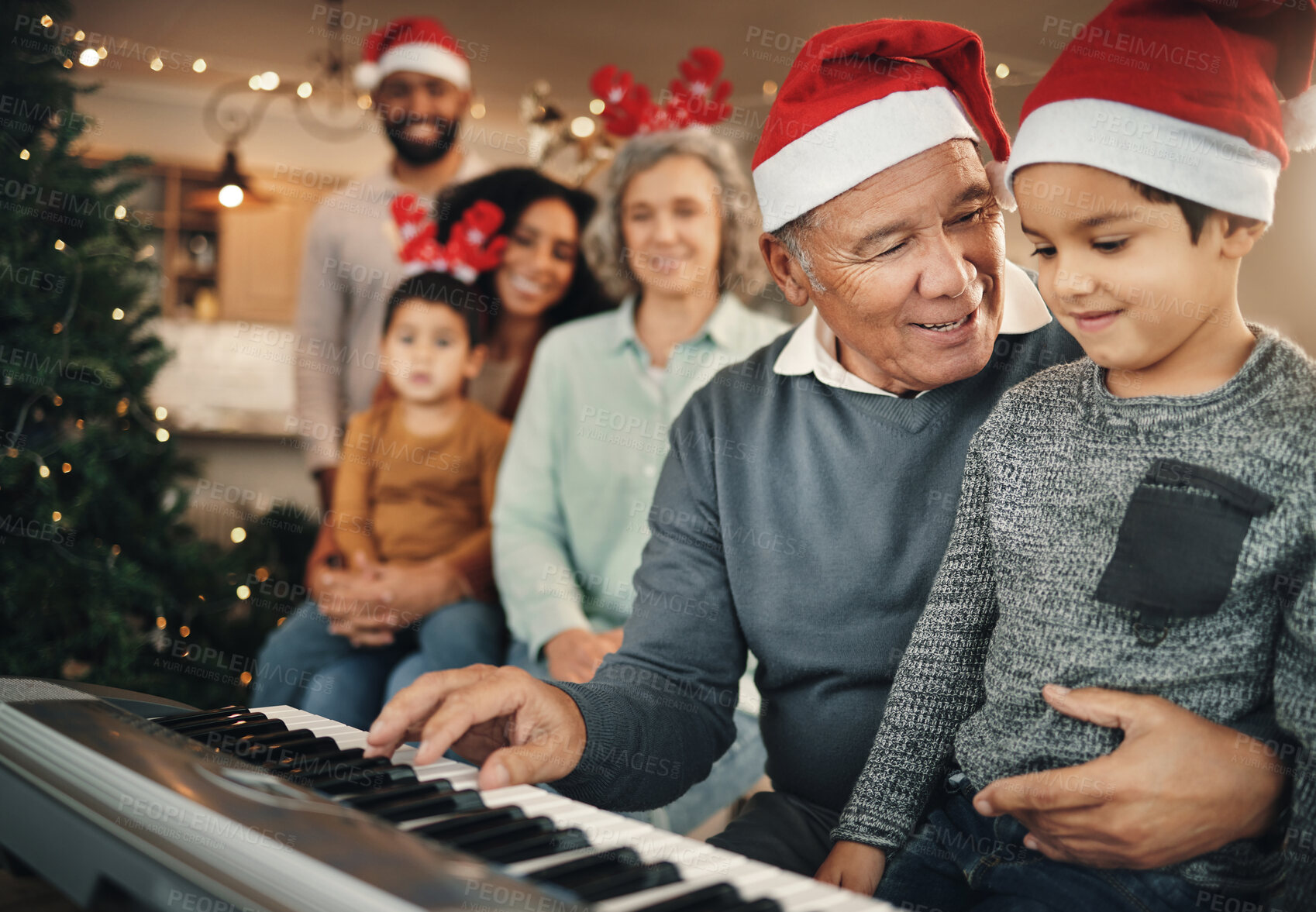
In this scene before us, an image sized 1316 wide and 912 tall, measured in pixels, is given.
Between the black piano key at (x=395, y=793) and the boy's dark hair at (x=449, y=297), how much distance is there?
2.05 m

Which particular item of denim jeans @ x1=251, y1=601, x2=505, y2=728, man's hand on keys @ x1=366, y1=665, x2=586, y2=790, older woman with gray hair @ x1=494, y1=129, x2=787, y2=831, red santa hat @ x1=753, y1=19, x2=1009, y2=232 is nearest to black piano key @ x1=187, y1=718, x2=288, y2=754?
man's hand on keys @ x1=366, y1=665, x2=586, y2=790

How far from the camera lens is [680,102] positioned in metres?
2.56

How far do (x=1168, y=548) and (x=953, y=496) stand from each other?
1.35 feet

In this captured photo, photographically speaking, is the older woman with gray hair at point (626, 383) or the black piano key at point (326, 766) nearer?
the black piano key at point (326, 766)

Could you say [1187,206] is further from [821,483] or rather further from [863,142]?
[821,483]

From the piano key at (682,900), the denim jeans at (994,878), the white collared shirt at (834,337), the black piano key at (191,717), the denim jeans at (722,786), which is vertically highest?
the white collared shirt at (834,337)

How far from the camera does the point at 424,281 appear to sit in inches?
112

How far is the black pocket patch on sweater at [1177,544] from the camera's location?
2.64ft

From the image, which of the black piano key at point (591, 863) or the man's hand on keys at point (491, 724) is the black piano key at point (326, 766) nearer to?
the man's hand on keys at point (491, 724)

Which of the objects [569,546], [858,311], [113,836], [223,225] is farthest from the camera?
[223,225]

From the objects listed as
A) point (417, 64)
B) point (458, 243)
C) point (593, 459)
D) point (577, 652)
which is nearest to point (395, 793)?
point (577, 652)

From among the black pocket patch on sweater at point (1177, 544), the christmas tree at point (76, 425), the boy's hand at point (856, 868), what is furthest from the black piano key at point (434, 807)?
the christmas tree at point (76, 425)

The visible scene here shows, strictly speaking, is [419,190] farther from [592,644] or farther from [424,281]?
[592,644]

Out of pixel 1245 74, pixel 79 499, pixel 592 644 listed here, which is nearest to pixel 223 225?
pixel 79 499
